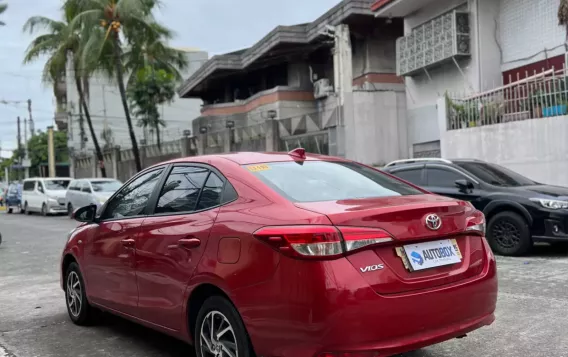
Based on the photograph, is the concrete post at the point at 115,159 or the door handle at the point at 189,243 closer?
the door handle at the point at 189,243

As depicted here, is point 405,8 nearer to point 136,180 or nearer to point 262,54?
point 262,54

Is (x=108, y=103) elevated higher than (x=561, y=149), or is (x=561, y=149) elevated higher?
(x=108, y=103)

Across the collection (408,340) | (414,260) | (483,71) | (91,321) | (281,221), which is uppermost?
(483,71)

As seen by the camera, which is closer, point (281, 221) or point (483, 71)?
point (281, 221)

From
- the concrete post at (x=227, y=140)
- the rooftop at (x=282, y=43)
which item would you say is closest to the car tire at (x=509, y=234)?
the rooftop at (x=282, y=43)

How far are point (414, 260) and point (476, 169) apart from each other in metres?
6.70

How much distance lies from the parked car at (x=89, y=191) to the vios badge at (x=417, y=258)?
1714 cm

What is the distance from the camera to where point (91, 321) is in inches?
Result: 221

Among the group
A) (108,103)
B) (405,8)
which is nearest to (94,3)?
(405,8)

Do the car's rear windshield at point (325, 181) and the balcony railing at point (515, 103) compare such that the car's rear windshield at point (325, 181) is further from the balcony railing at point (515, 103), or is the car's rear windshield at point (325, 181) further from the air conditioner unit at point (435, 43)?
the air conditioner unit at point (435, 43)

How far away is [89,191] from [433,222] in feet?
60.0

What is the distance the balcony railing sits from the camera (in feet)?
41.0

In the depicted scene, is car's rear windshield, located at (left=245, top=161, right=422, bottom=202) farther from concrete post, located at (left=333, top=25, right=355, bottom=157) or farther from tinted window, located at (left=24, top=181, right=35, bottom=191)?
tinted window, located at (left=24, top=181, right=35, bottom=191)

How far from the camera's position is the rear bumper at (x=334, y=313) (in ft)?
10.0
